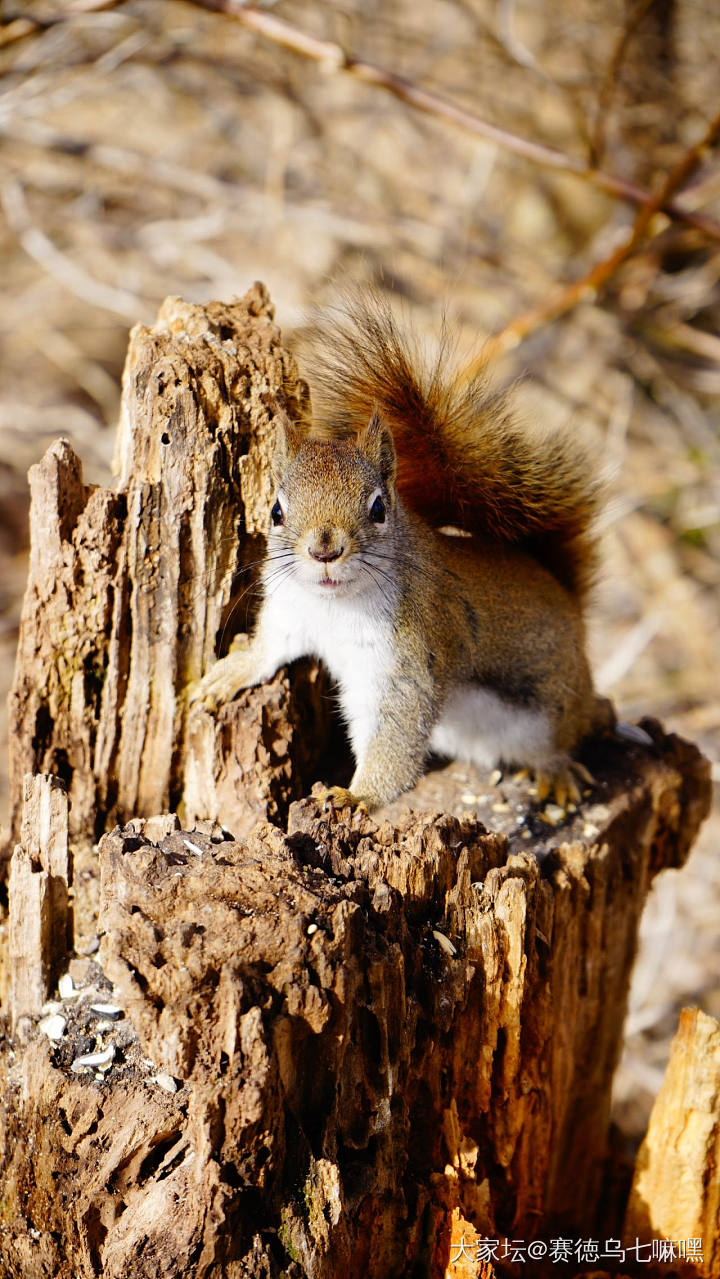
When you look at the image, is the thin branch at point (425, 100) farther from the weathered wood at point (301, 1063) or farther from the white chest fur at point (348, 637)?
the weathered wood at point (301, 1063)

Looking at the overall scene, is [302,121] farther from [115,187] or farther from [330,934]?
[330,934]

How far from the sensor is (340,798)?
1.55 metres

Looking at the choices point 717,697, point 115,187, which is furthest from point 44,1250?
point 115,187

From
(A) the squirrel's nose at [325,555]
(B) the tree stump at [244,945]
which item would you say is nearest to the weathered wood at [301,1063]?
(B) the tree stump at [244,945]

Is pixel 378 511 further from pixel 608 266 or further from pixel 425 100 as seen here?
pixel 608 266

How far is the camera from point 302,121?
3881 millimetres

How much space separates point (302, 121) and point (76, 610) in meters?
3.06

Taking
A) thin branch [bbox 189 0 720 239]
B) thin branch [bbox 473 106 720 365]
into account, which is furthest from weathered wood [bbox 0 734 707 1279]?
thin branch [bbox 189 0 720 239]

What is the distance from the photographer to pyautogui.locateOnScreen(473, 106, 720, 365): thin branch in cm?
284

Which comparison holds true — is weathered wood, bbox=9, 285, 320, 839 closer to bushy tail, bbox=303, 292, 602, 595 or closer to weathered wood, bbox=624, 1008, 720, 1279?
bushy tail, bbox=303, 292, 602, 595

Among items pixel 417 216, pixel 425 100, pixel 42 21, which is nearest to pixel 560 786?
pixel 425 100

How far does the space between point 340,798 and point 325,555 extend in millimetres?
369

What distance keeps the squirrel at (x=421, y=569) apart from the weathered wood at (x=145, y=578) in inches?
2.7

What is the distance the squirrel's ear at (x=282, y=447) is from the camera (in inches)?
60.2
